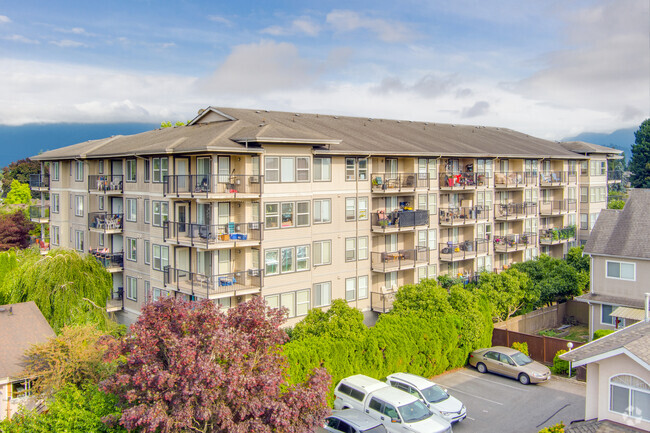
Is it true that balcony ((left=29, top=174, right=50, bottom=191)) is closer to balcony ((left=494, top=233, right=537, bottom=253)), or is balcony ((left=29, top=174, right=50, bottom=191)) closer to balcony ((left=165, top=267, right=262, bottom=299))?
balcony ((left=165, top=267, right=262, bottom=299))

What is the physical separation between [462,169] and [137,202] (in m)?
24.1

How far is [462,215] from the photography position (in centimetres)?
4156

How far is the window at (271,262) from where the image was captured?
1196 inches

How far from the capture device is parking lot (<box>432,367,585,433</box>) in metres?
23.7

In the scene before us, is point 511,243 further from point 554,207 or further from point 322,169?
point 322,169

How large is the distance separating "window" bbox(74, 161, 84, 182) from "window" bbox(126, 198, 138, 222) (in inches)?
265

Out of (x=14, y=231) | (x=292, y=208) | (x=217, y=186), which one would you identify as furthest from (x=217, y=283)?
(x=14, y=231)

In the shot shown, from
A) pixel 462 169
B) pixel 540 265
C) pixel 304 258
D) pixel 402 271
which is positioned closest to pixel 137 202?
pixel 304 258

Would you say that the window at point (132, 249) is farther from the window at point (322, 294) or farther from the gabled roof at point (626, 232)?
the gabled roof at point (626, 232)

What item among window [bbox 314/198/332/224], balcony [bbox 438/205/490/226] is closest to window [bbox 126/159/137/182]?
window [bbox 314/198/332/224]

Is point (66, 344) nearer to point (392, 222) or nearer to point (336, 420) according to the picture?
point (336, 420)

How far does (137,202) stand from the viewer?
115 feet

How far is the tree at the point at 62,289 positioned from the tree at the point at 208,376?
48.8 feet

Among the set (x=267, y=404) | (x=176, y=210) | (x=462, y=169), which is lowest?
(x=267, y=404)
